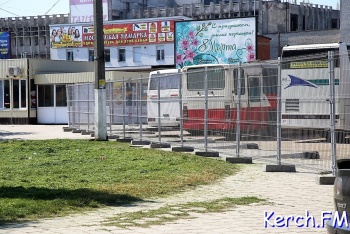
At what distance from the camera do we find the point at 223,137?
19.3 meters

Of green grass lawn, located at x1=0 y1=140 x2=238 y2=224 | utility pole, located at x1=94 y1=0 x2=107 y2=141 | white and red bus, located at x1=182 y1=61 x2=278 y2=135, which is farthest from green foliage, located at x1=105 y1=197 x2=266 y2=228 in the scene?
utility pole, located at x1=94 y1=0 x2=107 y2=141

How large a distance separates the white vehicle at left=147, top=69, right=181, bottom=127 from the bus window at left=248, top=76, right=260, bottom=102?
14.5 feet

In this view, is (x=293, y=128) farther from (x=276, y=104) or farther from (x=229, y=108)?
(x=229, y=108)

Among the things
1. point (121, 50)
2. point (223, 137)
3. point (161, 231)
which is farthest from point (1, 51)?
point (161, 231)

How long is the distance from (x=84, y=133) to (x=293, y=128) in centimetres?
1850

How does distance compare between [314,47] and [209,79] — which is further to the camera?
[314,47]

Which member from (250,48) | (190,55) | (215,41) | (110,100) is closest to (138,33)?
(190,55)

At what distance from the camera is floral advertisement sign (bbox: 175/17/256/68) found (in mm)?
49219

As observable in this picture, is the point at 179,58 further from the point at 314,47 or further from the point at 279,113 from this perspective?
the point at 279,113

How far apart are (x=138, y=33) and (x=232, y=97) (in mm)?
52675

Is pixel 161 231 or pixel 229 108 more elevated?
pixel 229 108

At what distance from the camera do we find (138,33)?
231ft

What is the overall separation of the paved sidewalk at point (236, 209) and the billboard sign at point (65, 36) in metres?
60.8

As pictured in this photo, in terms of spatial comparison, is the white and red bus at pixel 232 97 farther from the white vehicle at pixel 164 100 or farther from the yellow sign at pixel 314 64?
the white vehicle at pixel 164 100
